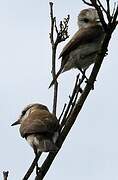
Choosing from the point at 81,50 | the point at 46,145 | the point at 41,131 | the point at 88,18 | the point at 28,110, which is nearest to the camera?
the point at 46,145

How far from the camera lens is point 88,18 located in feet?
30.8

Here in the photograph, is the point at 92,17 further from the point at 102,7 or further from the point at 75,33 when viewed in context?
the point at 102,7

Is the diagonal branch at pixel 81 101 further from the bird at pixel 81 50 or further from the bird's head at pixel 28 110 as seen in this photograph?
the bird at pixel 81 50

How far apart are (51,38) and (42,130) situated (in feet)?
3.09

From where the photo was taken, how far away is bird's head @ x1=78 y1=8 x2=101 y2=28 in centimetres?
927

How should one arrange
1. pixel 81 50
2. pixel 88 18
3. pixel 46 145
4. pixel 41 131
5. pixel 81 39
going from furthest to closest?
1. pixel 88 18
2. pixel 81 39
3. pixel 81 50
4. pixel 41 131
5. pixel 46 145

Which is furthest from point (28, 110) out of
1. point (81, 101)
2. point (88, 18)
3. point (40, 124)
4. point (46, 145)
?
point (81, 101)

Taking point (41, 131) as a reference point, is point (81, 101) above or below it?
above

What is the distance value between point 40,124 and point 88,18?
10.6ft

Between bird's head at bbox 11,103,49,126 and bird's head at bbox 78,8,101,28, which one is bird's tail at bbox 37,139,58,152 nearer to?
bird's head at bbox 11,103,49,126

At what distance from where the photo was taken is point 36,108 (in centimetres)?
771

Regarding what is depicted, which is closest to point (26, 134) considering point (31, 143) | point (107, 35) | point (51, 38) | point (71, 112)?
point (31, 143)

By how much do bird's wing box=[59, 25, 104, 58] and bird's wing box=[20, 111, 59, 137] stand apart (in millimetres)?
1631

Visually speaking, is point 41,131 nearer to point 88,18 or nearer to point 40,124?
point 40,124
